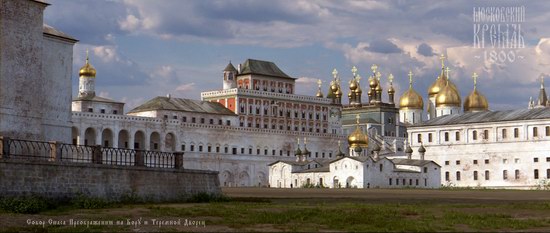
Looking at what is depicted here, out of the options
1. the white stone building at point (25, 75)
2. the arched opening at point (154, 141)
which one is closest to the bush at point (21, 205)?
the white stone building at point (25, 75)

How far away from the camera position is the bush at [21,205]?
1050 inches

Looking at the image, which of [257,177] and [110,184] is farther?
[257,177]

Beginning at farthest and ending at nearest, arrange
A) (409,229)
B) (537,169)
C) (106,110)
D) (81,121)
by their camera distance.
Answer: (106,110)
(81,121)
(537,169)
(409,229)

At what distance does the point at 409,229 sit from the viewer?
22125 millimetres

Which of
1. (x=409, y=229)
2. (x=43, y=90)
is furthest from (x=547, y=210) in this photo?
(x=43, y=90)

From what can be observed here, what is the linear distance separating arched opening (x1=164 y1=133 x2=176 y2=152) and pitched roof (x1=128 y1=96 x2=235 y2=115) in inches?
153

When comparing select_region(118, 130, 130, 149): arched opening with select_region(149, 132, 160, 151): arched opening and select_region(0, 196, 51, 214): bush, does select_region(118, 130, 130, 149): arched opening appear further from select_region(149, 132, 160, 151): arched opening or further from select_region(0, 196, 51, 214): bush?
select_region(0, 196, 51, 214): bush

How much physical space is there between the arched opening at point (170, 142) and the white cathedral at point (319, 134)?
0.22m

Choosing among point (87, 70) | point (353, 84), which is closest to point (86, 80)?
point (87, 70)

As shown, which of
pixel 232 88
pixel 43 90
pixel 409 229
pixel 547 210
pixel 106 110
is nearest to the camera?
pixel 409 229

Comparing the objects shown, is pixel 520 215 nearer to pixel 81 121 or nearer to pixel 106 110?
pixel 81 121

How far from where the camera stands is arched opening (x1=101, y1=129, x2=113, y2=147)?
100963 millimetres

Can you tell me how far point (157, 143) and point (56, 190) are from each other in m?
76.9

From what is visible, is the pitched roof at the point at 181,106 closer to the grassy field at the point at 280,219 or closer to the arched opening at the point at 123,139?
the arched opening at the point at 123,139
